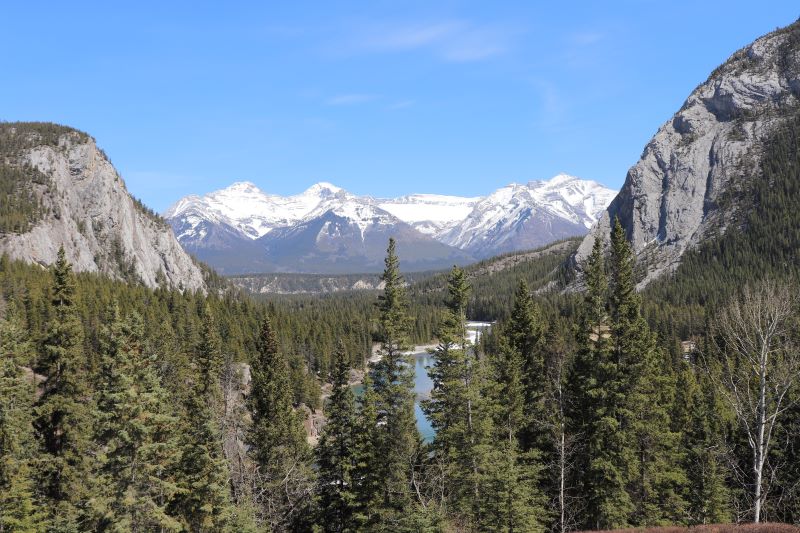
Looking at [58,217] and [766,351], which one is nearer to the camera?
[766,351]

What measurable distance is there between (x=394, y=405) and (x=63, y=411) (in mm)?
20969

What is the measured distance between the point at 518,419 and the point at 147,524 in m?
22.8

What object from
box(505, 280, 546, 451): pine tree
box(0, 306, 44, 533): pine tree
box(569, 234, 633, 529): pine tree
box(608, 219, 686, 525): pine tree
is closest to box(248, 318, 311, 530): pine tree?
box(0, 306, 44, 533): pine tree

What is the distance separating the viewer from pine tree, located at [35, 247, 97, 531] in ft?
120

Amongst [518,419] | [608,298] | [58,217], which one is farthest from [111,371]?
[58,217]

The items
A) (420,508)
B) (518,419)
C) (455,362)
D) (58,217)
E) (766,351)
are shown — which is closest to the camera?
(766,351)

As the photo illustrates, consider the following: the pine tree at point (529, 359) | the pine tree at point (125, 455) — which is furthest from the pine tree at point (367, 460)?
the pine tree at point (125, 455)

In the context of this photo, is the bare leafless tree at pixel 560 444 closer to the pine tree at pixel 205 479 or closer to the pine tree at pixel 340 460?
the pine tree at pixel 340 460

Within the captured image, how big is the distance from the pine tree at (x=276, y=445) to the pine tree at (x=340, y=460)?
2094mm

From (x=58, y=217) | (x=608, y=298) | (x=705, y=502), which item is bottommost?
(x=705, y=502)

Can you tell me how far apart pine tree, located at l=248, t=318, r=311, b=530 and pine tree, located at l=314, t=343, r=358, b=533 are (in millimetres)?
2094

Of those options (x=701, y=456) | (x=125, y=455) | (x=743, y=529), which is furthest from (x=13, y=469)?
(x=701, y=456)

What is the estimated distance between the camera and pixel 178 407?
47.6 metres

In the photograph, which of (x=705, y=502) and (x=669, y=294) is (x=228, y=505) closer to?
(x=705, y=502)
